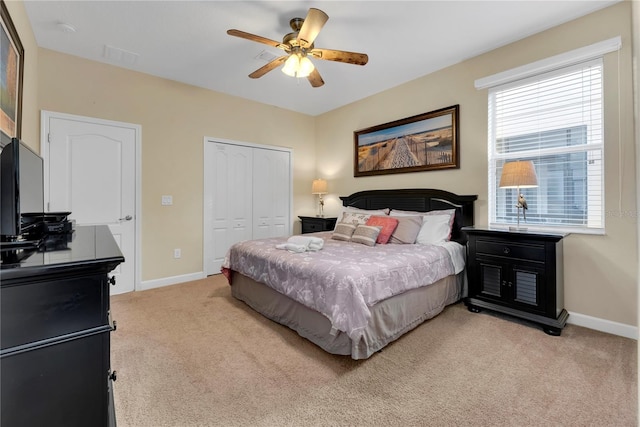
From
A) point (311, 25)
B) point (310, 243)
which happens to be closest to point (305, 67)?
point (311, 25)

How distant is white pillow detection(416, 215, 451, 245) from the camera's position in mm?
3074

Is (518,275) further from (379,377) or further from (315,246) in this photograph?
(315,246)

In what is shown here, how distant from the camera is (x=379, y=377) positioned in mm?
1820

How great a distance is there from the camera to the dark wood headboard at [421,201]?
10.7 feet

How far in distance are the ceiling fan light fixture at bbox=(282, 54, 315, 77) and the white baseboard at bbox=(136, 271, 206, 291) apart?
9.75 feet

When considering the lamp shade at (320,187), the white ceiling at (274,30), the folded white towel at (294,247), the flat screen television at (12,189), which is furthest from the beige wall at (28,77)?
the lamp shade at (320,187)

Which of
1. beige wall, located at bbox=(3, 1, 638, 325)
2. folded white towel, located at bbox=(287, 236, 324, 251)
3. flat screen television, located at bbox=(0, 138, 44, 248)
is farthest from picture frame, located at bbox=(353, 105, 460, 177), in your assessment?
flat screen television, located at bbox=(0, 138, 44, 248)

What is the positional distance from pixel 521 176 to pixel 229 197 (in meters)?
3.68

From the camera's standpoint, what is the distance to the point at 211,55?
319 cm

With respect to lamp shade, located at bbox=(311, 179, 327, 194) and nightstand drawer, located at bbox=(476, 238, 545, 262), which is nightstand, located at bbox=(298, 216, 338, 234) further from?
nightstand drawer, located at bbox=(476, 238, 545, 262)

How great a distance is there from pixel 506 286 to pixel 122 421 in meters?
2.99

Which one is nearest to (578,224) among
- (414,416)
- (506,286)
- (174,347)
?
(506,286)

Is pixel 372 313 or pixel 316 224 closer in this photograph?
pixel 372 313

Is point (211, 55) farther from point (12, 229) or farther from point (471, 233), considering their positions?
point (471, 233)
